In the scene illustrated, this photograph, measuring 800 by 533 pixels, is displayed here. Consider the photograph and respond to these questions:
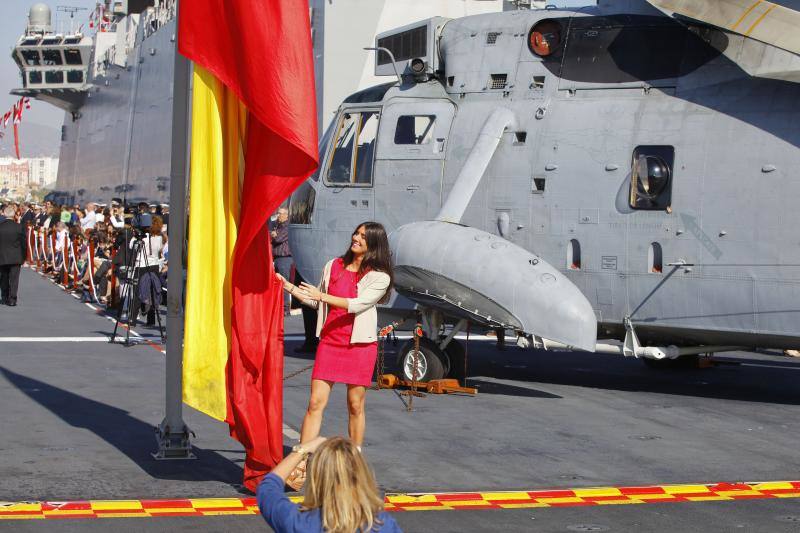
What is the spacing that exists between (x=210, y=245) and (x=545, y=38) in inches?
251

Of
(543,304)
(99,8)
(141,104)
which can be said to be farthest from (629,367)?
(99,8)


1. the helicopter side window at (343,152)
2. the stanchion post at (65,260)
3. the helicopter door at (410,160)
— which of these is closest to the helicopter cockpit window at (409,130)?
Answer: the helicopter door at (410,160)

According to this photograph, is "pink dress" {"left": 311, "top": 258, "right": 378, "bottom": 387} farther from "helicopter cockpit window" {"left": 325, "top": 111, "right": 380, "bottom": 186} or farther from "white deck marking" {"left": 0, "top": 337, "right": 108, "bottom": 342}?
"white deck marking" {"left": 0, "top": 337, "right": 108, "bottom": 342}

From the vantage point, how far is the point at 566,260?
13.0 metres

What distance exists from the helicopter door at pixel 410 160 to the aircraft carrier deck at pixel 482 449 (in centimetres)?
228

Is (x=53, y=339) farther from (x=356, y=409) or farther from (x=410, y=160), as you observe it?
(x=356, y=409)

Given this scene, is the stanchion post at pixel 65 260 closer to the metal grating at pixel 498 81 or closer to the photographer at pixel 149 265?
the photographer at pixel 149 265

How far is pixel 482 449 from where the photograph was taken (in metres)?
9.90

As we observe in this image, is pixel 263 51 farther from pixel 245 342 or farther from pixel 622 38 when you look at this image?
pixel 622 38

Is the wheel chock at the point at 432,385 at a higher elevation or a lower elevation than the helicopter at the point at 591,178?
lower

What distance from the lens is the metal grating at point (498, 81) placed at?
13.4 metres

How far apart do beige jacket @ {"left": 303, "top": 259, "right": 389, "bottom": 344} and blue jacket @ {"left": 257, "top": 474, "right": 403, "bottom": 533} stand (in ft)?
14.0

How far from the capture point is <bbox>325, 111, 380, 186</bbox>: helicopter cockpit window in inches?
552

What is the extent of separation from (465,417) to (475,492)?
3107 millimetres
